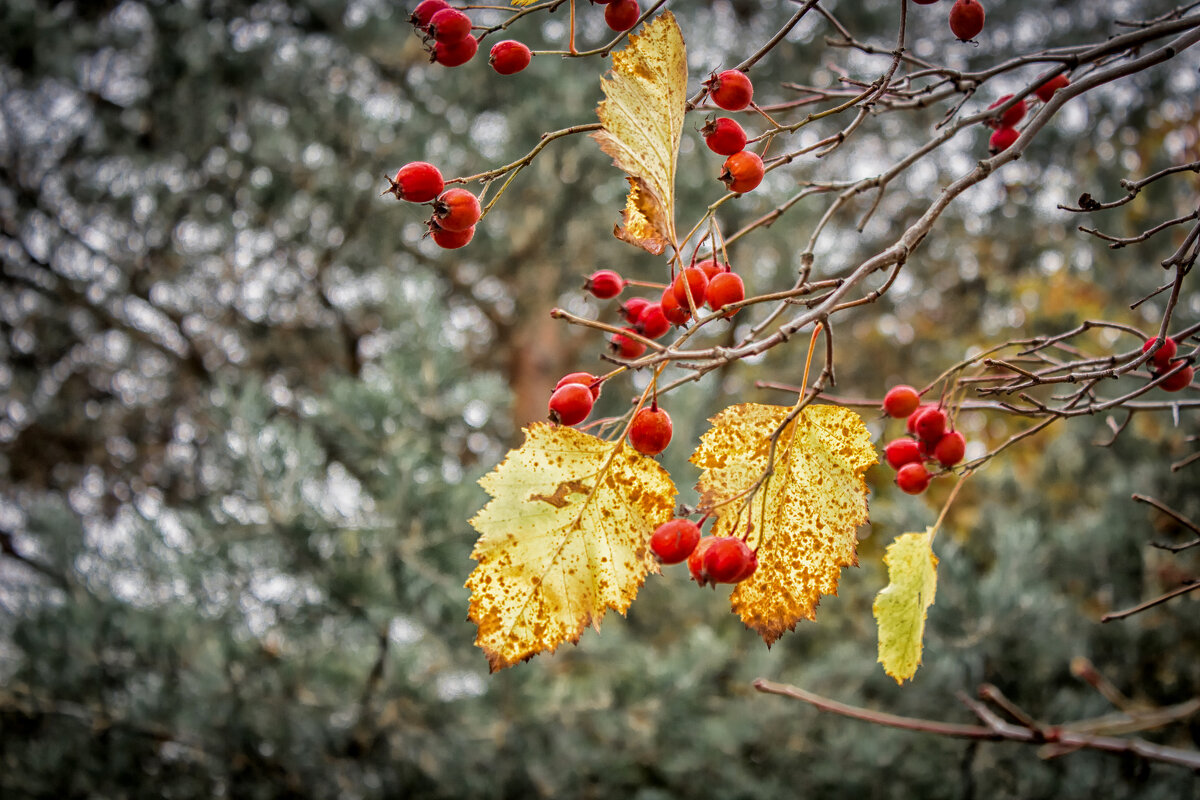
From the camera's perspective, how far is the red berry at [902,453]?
814 mm

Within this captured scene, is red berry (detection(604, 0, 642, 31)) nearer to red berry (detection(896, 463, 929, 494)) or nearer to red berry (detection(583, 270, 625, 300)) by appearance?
red berry (detection(583, 270, 625, 300))

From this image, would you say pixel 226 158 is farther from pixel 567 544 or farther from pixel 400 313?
pixel 567 544

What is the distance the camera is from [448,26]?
64 cm

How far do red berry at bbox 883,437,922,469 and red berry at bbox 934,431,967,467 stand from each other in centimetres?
4

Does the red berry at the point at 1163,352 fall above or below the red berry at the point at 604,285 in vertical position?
above

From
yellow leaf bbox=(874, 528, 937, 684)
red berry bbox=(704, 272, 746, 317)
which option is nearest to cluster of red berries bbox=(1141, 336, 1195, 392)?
yellow leaf bbox=(874, 528, 937, 684)

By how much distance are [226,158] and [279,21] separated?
0.72 m

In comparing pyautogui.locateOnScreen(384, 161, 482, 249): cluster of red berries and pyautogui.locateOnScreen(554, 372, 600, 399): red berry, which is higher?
pyautogui.locateOnScreen(384, 161, 482, 249): cluster of red berries

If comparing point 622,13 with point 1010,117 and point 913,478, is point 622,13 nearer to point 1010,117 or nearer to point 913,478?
point 1010,117

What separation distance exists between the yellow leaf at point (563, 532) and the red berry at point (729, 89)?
0.34 metres

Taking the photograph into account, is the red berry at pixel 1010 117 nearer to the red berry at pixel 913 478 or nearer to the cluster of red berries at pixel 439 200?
the red berry at pixel 913 478

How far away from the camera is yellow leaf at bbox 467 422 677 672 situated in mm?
549

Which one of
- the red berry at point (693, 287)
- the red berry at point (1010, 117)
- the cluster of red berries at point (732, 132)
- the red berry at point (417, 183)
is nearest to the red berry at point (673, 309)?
the red berry at point (693, 287)

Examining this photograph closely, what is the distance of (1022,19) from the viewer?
402cm
